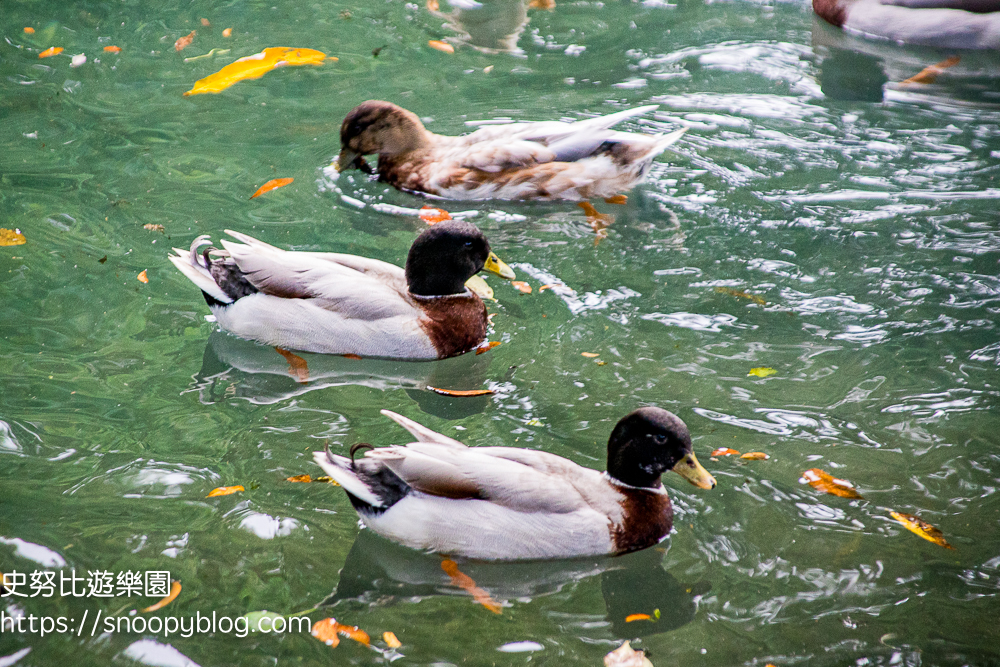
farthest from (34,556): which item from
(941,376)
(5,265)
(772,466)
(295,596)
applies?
(941,376)

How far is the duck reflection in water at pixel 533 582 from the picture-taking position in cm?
371

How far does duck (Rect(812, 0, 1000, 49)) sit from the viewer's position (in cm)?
893

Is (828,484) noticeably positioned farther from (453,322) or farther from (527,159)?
(527,159)

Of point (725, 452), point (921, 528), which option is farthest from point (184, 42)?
point (921, 528)

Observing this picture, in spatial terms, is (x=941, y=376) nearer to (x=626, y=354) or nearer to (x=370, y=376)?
(x=626, y=354)

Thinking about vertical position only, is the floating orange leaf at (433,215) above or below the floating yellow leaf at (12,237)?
above

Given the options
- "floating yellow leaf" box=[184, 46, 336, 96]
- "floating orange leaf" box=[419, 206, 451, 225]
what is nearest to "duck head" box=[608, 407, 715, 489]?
"floating orange leaf" box=[419, 206, 451, 225]

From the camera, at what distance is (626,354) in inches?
205

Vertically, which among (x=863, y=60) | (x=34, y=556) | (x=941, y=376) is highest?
(x=863, y=60)

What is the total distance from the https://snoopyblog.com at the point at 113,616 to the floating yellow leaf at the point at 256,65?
5.30 meters

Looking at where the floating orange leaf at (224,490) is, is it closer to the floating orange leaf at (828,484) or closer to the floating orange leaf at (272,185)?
the floating orange leaf at (828,484)

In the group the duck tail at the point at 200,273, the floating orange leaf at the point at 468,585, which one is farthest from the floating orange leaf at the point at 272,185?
the floating orange leaf at the point at 468,585

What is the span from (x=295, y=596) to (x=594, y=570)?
1173 mm

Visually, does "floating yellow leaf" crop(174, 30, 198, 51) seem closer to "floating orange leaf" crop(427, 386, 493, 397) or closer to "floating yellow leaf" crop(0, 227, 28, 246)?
"floating yellow leaf" crop(0, 227, 28, 246)
